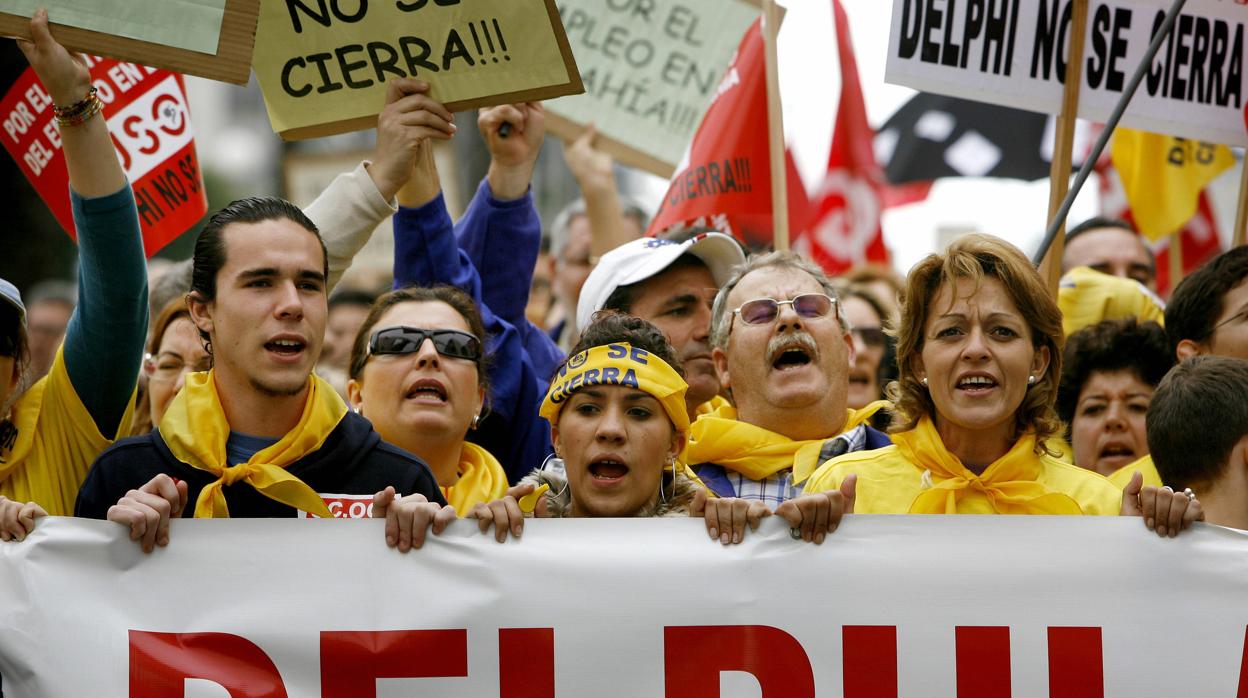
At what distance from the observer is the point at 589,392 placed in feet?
13.1

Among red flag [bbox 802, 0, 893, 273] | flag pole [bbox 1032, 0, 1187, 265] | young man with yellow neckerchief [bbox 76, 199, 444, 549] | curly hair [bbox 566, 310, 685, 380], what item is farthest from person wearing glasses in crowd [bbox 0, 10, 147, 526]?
red flag [bbox 802, 0, 893, 273]

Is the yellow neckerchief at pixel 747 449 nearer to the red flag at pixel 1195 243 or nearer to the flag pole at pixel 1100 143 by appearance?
the flag pole at pixel 1100 143

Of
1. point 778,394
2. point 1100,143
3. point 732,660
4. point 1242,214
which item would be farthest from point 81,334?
point 1242,214

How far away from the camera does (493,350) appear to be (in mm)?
5195

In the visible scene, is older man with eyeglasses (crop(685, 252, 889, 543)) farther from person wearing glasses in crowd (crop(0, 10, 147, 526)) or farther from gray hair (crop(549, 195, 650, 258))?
gray hair (crop(549, 195, 650, 258))

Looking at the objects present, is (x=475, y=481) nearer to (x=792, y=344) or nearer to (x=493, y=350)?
(x=493, y=350)

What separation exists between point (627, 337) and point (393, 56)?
1001 mm

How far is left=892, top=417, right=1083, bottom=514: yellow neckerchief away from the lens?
12.5 feet

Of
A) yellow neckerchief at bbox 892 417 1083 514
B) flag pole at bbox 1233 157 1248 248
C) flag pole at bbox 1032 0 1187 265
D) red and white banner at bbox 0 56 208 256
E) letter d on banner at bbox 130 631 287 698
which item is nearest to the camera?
letter d on banner at bbox 130 631 287 698

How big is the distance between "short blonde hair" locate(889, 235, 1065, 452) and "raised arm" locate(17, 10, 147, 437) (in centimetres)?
191

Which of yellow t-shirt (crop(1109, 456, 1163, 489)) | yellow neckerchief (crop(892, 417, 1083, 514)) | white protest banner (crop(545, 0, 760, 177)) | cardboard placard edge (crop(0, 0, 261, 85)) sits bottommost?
yellow neckerchief (crop(892, 417, 1083, 514))

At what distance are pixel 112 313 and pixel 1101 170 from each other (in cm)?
707

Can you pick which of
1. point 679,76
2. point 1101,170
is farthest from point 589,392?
point 1101,170

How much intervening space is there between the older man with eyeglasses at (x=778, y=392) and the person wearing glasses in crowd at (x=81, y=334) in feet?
5.04
